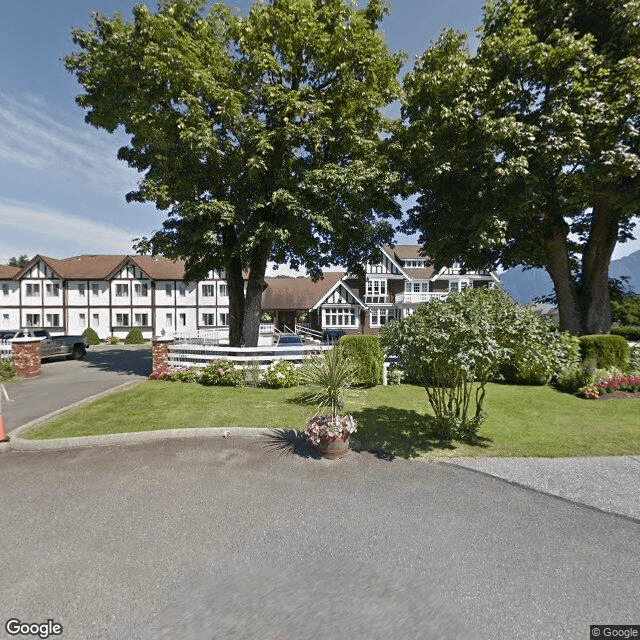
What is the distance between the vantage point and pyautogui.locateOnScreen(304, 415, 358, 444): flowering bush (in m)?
5.68

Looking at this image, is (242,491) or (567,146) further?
(567,146)

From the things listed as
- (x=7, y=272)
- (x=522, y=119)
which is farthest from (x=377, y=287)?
(x=7, y=272)

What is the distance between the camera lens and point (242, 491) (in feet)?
15.3

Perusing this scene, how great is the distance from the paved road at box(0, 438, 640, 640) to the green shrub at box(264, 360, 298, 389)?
5.88 m

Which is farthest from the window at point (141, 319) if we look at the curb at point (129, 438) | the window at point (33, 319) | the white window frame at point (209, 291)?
the curb at point (129, 438)

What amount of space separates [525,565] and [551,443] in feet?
13.3

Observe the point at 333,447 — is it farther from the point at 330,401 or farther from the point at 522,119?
the point at 522,119

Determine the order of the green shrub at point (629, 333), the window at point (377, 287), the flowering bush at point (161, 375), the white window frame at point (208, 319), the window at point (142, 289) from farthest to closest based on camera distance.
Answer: the white window frame at point (208, 319), the window at point (377, 287), the window at point (142, 289), the green shrub at point (629, 333), the flowering bush at point (161, 375)

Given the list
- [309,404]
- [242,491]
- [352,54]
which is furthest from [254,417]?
[352,54]

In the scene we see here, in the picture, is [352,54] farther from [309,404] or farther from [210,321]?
[210,321]

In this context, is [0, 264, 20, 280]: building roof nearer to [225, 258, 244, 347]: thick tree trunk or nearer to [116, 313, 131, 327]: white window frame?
[116, 313, 131, 327]: white window frame

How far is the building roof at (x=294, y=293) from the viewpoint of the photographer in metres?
37.9

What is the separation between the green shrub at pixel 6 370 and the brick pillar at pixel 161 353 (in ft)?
18.6

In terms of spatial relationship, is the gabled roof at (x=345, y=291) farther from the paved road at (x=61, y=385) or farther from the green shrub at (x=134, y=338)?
the paved road at (x=61, y=385)
